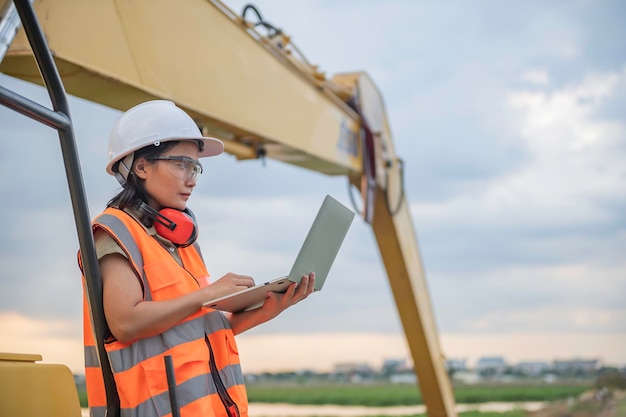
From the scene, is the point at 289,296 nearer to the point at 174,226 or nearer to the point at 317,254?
the point at 317,254

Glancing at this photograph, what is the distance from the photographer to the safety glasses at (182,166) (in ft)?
8.45

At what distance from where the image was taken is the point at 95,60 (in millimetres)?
3541

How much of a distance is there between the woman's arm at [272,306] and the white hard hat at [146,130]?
53 centimetres

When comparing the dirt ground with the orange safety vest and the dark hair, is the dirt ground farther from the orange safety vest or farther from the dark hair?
the dark hair

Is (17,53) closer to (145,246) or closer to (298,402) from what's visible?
(145,246)

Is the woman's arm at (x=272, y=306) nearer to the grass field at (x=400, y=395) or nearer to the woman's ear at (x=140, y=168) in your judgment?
the woman's ear at (x=140, y=168)

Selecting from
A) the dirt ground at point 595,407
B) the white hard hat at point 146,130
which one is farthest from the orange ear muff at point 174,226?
the dirt ground at point 595,407

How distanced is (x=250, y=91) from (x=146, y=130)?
2429 mm

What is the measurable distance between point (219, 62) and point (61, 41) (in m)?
1.35

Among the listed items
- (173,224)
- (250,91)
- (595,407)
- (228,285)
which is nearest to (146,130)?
(173,224)

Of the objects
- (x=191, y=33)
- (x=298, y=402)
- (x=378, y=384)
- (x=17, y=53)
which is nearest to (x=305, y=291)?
→ (x=17, y=53)

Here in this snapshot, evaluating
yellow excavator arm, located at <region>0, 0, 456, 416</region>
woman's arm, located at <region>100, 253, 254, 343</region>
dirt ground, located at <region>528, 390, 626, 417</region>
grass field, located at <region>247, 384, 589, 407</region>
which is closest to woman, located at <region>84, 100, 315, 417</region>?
woman's arm, located at <region>100, 253, 254, 343</region>

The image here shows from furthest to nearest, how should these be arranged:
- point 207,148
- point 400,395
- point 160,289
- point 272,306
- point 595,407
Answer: point 400,395 < point 595,407 < point 207,148 < point 272,306 < point 160,289

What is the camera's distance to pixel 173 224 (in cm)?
252
